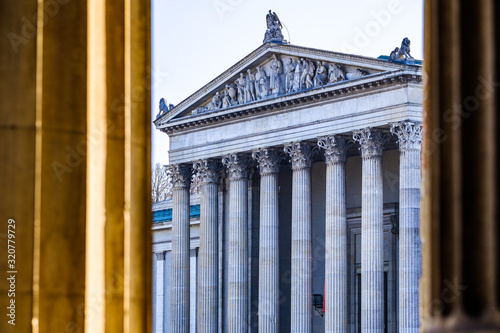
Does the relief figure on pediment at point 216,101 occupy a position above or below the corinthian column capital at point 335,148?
above

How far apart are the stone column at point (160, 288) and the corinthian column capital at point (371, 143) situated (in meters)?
25.0

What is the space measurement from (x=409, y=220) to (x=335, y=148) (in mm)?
6630

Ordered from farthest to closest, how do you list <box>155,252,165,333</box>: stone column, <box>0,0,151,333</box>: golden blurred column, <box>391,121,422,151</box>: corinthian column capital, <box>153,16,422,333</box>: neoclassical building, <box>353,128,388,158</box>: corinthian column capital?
1. <box>155,252,165,333</box>: stone column
2. <box>353,128,388,158</box>: corinthian column capital
3. <box>153,16,422,333</box>: neoclassical building
4. <box>391,121,422,151</box>: corinthian column capital
5. <box>0,0,151,333</box>: golden blurred column

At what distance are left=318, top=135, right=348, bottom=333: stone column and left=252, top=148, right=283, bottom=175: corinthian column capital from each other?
4.86 m

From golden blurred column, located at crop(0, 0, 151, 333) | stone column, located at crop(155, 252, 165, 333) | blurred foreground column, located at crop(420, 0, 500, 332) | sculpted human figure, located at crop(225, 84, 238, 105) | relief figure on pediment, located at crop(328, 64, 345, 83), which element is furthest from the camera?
stone column, located at crop(155, 252, 165, 333)

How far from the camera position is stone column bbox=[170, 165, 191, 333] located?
68312mm

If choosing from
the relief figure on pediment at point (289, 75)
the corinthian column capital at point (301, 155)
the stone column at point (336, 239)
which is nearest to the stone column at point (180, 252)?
the corinthian column capital at point (301, 155)

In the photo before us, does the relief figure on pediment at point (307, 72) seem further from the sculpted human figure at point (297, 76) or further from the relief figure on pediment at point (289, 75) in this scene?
the relief figure on pediment at point (289, 75)

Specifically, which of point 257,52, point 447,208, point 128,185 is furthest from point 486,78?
point 257,52

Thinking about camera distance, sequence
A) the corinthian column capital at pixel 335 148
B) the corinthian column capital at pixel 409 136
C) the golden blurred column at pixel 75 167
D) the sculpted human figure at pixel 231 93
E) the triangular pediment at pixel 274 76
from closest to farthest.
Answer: the golden blurred column at pixel 75 167 < the corinthian column capital at pixel 409 136 < the triangular pediment at pixel 274 76 < the corinthian column capital at pixel 335 148 < the sculpted human figure at pixel 231 93

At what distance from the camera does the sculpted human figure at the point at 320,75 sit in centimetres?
5938

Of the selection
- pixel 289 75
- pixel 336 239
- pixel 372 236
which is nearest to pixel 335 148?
pixel 336 239

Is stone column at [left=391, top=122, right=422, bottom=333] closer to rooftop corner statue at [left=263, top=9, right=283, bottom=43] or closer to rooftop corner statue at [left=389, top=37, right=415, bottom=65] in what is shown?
rooftop corner statue at [left=389, top=37, right=415, bottom=65]

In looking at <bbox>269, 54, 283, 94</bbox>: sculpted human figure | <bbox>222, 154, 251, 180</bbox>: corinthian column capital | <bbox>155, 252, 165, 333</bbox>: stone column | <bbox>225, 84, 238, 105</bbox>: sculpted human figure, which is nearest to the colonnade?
<bbox>222, 154, 251, 180</bbox>: corinthian column capital
